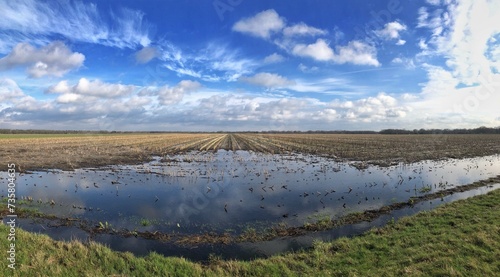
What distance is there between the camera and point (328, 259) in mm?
9273

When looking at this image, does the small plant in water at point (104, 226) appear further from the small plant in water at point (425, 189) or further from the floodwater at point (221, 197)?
the small plant in water at point (425, 189)

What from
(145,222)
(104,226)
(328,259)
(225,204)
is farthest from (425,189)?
(104,226)

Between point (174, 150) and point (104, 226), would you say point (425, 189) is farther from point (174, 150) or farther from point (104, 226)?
point (174, 150)

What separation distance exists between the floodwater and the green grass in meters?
1.44

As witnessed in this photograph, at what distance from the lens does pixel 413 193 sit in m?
19.3

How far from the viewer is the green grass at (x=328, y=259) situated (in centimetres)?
809

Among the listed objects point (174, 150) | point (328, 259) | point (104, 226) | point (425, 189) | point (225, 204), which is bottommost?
point (104, 226)

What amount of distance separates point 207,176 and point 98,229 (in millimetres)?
12969

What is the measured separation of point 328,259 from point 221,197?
393 inches

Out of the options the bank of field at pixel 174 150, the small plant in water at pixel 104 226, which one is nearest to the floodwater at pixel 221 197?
the small plant in water at pixel 104 226

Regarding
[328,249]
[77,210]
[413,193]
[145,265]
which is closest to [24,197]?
[77,210]

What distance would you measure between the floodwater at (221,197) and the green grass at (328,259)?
56.6 inches

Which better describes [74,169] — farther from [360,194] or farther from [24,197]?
[360,194]

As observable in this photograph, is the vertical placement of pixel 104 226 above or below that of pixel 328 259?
below
